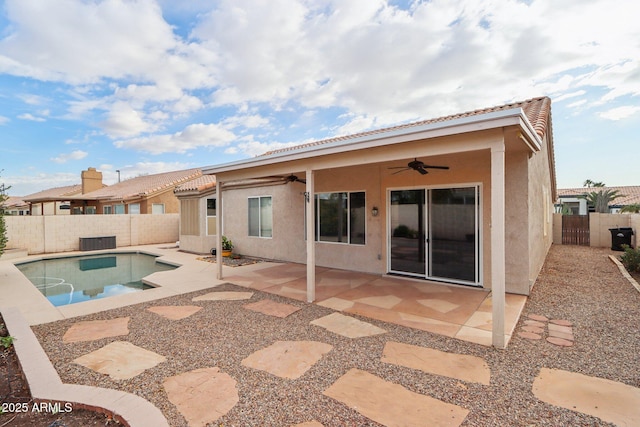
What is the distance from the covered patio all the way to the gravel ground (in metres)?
0.28

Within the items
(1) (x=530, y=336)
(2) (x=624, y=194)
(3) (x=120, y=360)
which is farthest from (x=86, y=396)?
(2) (x=624, y=194)

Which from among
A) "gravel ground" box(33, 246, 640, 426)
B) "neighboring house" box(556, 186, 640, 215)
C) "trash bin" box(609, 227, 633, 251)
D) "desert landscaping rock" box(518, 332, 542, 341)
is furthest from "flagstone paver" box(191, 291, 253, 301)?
"neighboring house" box(556, 186, 640, 215)

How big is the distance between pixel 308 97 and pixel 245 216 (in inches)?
254

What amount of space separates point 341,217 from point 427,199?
2717 mm

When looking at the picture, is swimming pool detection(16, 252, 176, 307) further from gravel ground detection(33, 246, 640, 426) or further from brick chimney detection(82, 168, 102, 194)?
brick chimney detection(82, 168, 102, 194)

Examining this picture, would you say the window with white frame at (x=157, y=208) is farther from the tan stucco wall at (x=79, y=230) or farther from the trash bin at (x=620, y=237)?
the trash bin at (x=620, y=237)

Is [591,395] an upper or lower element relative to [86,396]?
lower

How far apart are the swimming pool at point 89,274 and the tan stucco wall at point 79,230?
2.00 m

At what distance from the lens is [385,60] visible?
10.4 meters

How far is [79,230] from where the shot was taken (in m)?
Answer: 15.7

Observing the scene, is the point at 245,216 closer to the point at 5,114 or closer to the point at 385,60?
the point at 385,60

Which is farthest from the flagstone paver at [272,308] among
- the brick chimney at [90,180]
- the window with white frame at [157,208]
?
the brick chimney at [90,180]

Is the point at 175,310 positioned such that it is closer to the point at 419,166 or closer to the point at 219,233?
the point at 219,233

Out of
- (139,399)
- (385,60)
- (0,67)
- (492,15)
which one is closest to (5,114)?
(0,67)
